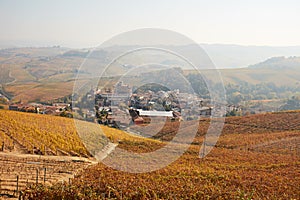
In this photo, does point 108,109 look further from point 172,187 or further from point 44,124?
point 44,124

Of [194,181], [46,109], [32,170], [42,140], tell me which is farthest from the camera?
[46,109]

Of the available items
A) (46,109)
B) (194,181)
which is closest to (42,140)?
(194,181)

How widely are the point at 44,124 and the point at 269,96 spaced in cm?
10834

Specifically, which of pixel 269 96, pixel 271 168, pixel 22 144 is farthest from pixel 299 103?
pixel 22 144

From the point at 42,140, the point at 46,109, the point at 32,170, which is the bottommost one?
the point at 46,109

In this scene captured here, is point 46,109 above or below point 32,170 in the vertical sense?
below

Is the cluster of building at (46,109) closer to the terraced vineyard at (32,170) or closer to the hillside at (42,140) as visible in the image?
the hillside at (42,140)

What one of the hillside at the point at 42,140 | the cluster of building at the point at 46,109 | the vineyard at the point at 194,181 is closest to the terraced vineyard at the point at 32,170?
the vineyard at the point at 194,181

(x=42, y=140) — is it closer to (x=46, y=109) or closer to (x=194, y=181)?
(x=194, y=181)

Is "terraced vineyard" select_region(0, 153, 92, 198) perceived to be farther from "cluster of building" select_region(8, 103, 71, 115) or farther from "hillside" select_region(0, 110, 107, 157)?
"cluster of building" select_region(8, 103, 71, 115)

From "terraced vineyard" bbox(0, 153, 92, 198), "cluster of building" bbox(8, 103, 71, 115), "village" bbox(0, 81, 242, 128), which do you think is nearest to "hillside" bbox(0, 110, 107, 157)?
"terraced vineyard" bbox(0, 153, 92, 198)

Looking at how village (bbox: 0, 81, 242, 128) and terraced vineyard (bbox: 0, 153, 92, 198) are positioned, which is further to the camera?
village (bbox: 0, 81, 242, 128)

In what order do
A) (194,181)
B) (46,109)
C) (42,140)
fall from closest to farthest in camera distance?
(194,181) < (42,140) < (46,109)

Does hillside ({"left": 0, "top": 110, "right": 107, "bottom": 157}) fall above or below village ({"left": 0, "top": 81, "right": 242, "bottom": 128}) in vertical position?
below
